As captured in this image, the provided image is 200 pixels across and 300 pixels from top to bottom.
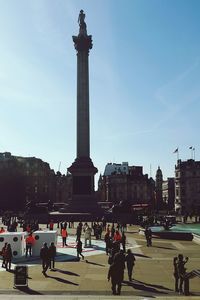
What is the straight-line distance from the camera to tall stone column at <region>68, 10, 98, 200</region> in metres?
79.3

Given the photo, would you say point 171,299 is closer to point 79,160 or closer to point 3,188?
point 79,160

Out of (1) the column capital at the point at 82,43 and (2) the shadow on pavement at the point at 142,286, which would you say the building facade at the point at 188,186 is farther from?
(2) the shadow on pavement at the point at 142,286

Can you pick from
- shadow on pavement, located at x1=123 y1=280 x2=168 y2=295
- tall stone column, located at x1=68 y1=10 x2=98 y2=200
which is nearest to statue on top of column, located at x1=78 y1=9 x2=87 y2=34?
tall stone column, located at x1=68 y1=10 x2=98 y2=200

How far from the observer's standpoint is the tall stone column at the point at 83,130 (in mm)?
79312

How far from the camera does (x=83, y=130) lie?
8169cm

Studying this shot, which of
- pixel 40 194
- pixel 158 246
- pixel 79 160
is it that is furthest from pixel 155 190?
pixel 158 246

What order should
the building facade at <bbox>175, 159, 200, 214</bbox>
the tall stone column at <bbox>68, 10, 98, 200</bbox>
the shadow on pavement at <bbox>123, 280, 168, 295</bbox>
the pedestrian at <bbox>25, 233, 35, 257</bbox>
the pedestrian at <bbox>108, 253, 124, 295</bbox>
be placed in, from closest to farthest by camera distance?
the pedestrian at <bbox>108, 253, 124, 295</bbox>
the shadow on pavement at <bbox>123, 280, 168, 295</bbox>
the pedestrian at <bbox>25, 233, 35, 257</bbox>
the tall stone column at <bbox>68, 10, 98, 200</bbox>
the building facade at <bbox>175, 159, 200, 214</bbox>

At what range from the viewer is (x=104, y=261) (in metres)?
27.2

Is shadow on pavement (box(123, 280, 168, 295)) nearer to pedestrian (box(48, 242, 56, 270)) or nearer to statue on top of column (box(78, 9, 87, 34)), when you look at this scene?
pedestrian (box(48, 242, 56, 270))

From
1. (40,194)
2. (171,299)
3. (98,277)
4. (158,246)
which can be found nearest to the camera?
(171,299)

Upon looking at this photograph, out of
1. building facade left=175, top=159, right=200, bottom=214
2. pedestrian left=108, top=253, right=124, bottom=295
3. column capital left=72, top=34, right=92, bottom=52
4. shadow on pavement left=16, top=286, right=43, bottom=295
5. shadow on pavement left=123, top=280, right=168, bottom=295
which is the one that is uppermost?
column capital left=72, top=34, right=92, bottom=52

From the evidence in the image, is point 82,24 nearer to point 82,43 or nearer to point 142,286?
point 82,43

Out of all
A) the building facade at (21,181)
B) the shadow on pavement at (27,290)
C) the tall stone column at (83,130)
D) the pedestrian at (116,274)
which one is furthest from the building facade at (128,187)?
the pedestrian at (116,274)

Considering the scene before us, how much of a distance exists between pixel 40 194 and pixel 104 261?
125500 mm
